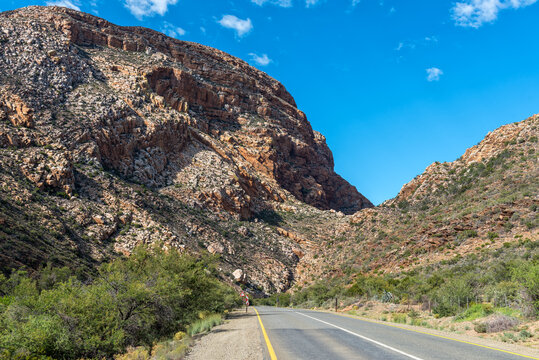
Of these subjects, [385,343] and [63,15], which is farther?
[63,15]

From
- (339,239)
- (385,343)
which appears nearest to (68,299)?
(385,343)

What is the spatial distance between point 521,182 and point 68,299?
40159 millimetres

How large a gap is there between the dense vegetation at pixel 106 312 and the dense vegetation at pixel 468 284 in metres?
14.7

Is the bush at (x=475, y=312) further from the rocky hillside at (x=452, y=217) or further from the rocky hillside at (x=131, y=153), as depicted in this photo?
the rocky hillside at (x=131, y=153)

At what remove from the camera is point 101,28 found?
8650cm

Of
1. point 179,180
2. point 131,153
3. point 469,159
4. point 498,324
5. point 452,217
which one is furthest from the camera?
point 179,180

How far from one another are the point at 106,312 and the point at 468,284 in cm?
1943

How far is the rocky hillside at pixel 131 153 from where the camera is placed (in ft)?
136

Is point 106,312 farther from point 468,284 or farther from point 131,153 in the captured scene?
point 131,153

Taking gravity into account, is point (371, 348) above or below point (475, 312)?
below

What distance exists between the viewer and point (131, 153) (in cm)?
5922

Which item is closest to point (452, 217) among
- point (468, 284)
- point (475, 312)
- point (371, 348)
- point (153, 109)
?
point (468, 284)

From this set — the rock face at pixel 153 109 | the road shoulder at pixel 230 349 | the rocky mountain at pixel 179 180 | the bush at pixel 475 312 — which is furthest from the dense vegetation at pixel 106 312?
the rock face at pixel 153 109

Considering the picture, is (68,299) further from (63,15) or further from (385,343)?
(63,15)
